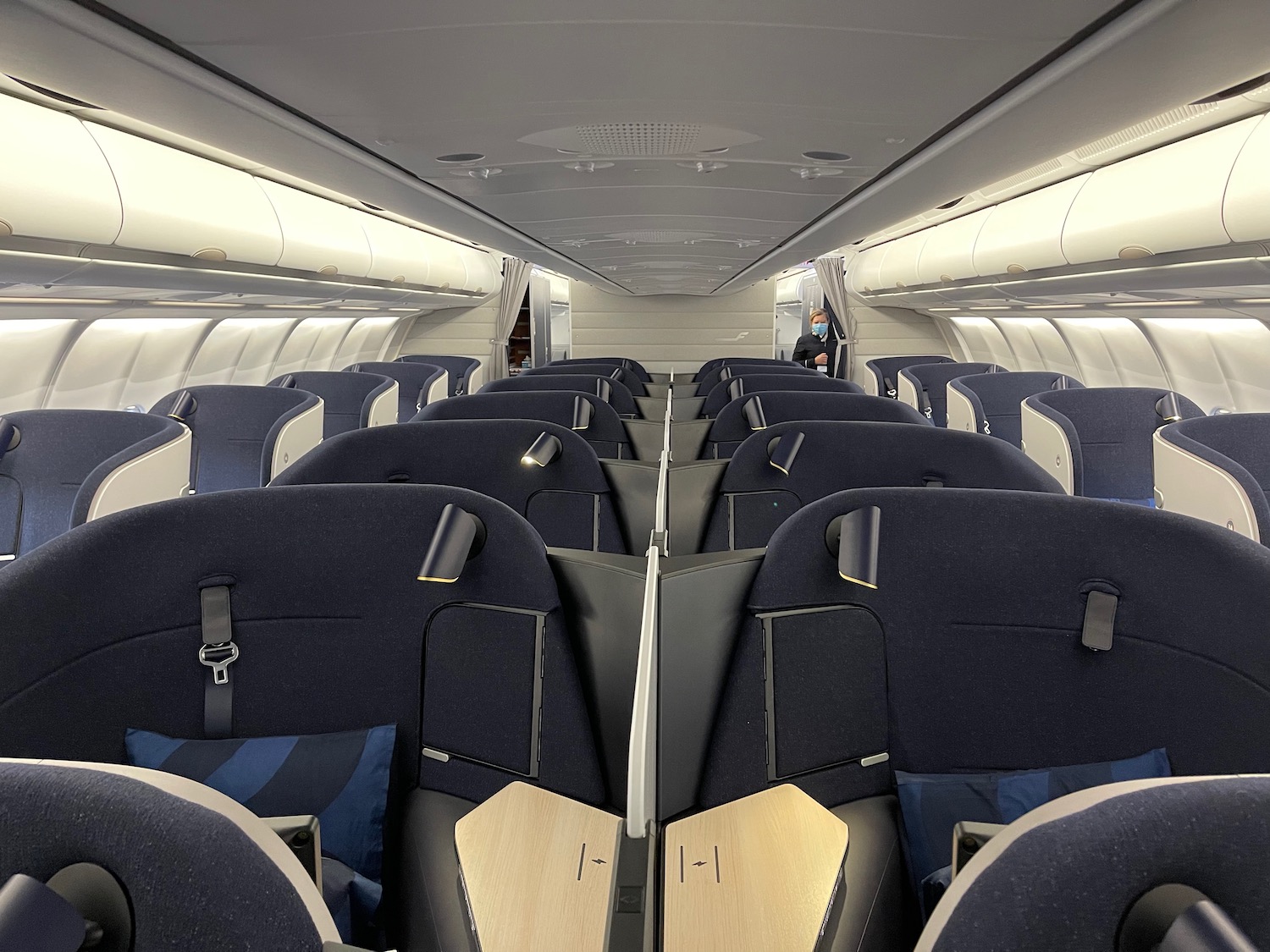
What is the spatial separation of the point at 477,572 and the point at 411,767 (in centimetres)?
40

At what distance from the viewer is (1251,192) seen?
10.0 ft

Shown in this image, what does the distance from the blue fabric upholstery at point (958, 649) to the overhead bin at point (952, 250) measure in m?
Answer: 5.66

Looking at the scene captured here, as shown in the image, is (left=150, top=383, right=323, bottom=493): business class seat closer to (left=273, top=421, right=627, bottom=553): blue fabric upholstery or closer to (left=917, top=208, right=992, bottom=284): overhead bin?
(left=273, top=421, right=627, bottom=553): blue fabric upholstery

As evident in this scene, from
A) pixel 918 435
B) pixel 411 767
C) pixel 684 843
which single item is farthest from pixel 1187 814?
pixel 918 435

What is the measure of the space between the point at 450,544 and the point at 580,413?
2472 millimetres

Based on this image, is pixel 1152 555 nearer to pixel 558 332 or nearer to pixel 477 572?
pixel 477 572

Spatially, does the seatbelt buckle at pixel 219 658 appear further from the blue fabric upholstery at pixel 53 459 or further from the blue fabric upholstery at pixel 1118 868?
the blue fabric upholstery at pixel 53 459

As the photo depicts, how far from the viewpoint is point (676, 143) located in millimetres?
2551

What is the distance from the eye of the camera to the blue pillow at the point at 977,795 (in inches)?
55.8

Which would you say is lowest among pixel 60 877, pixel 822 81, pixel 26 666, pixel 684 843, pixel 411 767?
pixel 411 767

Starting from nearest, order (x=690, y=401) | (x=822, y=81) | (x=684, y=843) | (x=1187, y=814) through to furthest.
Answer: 1. (x=1187, y=814)
2. (x=684, y=843)
3. (x=822, y=81)
4. (x=690, y=401)

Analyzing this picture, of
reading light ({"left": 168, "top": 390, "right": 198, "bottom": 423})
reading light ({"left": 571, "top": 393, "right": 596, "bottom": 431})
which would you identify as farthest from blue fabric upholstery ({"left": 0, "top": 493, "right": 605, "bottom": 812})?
reading light ({"left": 168, "top": 390, "right": 198, "bottom": 423})

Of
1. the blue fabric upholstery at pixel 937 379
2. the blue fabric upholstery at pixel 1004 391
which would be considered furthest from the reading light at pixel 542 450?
the blue fabric upholstery at pixel 937 379

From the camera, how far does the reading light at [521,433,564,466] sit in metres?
2.61
